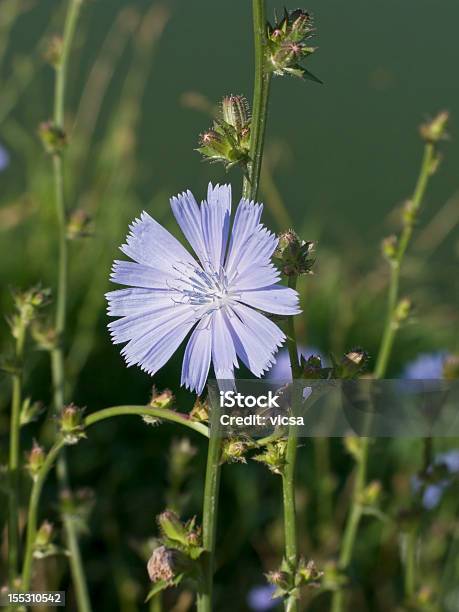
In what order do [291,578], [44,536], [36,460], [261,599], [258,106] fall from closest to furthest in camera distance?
[258,106], [291,578], [36,460], [44,536], [261,599]

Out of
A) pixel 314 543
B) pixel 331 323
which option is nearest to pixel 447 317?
pixel 331 323

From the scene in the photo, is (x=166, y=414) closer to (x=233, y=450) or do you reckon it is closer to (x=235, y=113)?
(x=233, y=450)

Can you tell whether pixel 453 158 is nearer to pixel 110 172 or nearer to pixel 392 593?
pixel 110 172

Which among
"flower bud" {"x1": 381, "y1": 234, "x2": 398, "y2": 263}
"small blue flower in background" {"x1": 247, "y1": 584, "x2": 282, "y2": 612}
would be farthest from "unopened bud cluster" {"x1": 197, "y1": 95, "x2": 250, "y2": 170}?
"small blue flower in background" {"x1": 247, "y1": 584, "x2": 282, "y2": 612}

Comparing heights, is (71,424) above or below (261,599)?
above

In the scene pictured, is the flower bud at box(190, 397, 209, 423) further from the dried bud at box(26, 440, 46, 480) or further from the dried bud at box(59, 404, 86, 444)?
the dried bud at box(26, 440, 46, 480)

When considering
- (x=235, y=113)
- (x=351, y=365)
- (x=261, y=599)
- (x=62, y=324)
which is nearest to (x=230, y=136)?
(x=235, y=113)

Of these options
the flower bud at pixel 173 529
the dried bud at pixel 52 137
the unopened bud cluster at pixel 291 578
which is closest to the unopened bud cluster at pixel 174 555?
the flower bud at pixel 173 529
